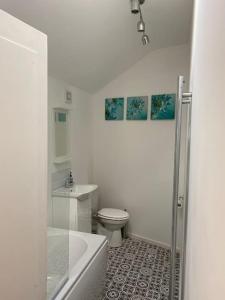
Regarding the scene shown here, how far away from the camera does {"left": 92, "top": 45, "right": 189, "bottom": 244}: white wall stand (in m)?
3.15

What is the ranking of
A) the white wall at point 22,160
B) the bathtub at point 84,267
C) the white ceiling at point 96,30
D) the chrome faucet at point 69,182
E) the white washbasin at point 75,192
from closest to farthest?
the white wall at point 22,160, the bathtub at point 84,267, the white ceiling at point 96,30, the white washbasin at point 75,192, the chrome faucet at point 69,182

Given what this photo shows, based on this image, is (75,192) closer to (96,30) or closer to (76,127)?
(76,127)

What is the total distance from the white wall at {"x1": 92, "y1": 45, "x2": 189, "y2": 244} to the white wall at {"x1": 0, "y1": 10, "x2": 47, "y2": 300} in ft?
7.62

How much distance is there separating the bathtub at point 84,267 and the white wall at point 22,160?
19.6 inches

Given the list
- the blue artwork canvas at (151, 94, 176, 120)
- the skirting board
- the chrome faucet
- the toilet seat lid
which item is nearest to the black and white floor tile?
the skirting board

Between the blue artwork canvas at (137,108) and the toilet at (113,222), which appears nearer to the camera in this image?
the toilet at (113,222)

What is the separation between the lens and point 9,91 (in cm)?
88

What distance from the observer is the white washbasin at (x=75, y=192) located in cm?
270

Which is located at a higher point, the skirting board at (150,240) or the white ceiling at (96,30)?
the white ceiling at (96,30)

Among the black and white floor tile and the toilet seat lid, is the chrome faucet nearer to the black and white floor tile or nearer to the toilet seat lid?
the toilet seat lid

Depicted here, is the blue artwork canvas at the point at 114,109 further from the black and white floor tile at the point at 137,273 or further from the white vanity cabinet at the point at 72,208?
the black and white floor tile at the point at 137,273

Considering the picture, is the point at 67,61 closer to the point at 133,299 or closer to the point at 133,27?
the point at 133,27

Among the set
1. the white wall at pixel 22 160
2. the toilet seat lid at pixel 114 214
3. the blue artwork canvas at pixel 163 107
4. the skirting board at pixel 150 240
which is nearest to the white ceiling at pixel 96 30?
the blue artwork canvas at pixel 163 107

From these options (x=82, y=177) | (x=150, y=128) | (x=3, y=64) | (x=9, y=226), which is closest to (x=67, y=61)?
(x=150, y=128)
